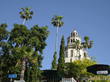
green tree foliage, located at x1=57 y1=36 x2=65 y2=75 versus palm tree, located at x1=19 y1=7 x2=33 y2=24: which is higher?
palm tree, located at x1=19 y1=7 x2=33 y2=24

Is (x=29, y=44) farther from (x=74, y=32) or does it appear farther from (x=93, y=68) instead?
(x=74, y=32)

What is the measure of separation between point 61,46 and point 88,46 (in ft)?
36.8

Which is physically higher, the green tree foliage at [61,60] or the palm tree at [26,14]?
the palm tree at [26,14]

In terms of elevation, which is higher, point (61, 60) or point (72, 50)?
point (72, 50)

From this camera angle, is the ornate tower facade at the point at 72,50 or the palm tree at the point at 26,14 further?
the ornate tower facade at the point at 72,50

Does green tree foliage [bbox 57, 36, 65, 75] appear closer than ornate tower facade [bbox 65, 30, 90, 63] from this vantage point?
Yes

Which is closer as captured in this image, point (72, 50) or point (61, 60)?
point (61, 60)

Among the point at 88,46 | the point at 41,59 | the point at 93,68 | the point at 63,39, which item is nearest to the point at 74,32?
the point at 88,46

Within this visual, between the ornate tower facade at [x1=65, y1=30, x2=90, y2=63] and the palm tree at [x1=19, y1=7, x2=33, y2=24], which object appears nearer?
the palm tree at [x1=19, y1=7, x2=33, y2=24]

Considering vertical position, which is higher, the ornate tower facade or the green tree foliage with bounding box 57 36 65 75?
the ornate tower facade

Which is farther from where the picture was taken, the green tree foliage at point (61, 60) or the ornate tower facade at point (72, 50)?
the ornate tower facade at point (72, 50)

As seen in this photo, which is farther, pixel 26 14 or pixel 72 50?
pixel 72 50

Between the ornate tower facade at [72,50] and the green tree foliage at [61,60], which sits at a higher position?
the ornate tower facade at [72,50]

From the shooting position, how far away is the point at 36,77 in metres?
41.4
